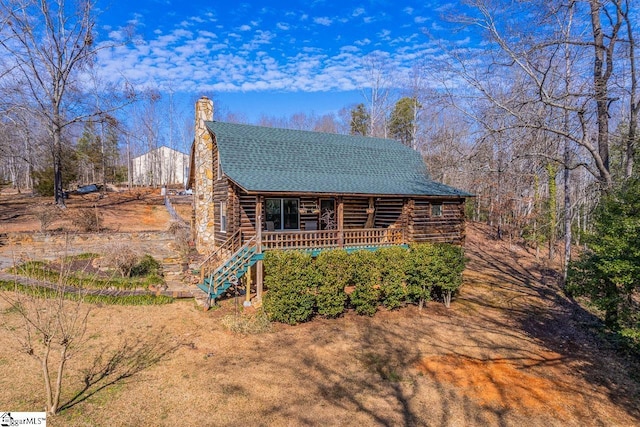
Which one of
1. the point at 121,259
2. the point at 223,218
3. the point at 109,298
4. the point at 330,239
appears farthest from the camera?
the point at 223,218

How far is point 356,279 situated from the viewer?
1129 centimetres

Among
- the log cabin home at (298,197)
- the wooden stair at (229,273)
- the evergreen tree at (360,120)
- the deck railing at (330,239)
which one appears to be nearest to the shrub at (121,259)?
the log cabin home at (298,197)

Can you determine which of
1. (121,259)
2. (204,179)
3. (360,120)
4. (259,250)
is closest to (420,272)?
(259,250)

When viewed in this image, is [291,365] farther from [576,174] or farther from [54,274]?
[576,174]

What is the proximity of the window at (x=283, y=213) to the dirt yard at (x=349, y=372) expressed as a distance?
4.78 meters

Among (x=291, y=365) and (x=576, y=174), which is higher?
(x=576, y=174)

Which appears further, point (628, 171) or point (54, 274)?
point (54, 274)

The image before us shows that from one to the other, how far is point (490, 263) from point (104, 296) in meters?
19.6

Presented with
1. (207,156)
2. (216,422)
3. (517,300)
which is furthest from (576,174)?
(216,422)

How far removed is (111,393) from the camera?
6.63m

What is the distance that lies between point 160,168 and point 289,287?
44.2 meters

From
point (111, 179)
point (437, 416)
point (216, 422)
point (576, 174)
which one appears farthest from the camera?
point (111, 179)

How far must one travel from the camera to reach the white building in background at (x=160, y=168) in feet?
167

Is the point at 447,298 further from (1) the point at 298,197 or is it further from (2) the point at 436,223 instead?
(1) the point at 298,197
